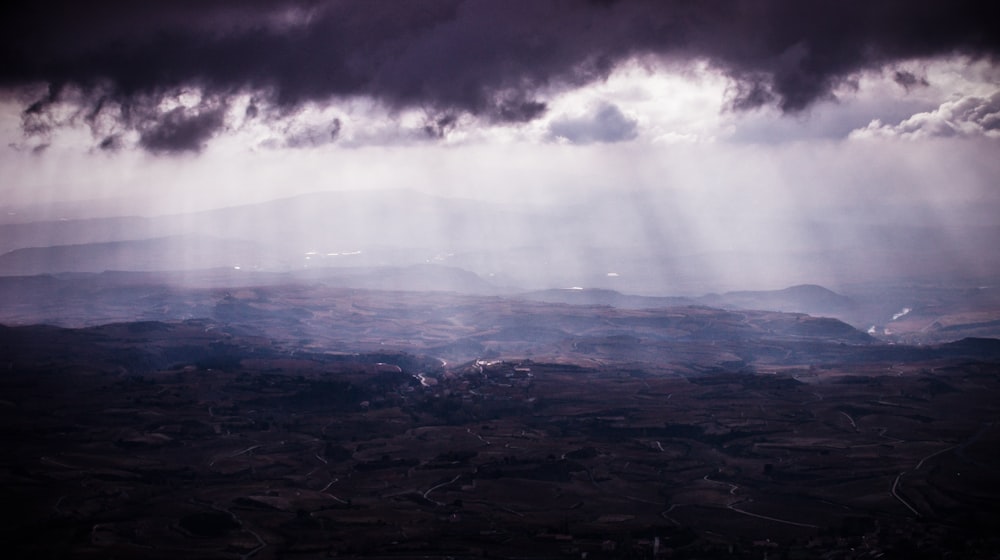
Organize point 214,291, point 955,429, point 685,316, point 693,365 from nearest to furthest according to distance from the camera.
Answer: point 955,429, point 693,365, point 685,316, point 214,291

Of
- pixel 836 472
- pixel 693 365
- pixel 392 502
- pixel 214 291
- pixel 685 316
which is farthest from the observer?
pixel 214 291

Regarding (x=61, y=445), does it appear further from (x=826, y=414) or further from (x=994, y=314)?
(x=994, y=314)

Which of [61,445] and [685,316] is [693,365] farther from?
[61,445]

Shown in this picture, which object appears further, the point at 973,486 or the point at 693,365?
the point at 693,365

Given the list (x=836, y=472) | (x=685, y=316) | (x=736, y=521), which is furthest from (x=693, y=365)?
(x=736, y=521)

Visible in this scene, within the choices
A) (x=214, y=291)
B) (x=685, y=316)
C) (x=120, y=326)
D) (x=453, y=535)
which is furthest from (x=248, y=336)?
(x=453, y=535)

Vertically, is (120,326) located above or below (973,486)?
above
